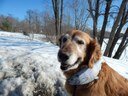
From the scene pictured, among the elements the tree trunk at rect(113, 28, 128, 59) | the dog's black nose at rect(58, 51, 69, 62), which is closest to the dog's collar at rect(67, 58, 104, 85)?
the dog's black nose at rect(58, 51, 69, 62)

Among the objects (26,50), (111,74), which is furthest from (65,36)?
(26,50)

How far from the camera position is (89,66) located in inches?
186

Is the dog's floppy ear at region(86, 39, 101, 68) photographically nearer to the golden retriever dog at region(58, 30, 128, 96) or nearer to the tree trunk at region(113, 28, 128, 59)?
the golden retriever dog at region(58, 30, 128, 96)

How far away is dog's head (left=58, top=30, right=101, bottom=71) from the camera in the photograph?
445cm

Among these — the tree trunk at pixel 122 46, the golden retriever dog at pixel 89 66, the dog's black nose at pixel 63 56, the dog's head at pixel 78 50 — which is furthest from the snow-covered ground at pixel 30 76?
the tree trunk at pixel 122 46

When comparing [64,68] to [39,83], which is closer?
[64,68]

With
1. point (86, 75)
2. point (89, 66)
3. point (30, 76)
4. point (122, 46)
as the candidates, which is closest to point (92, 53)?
point (89, 66)

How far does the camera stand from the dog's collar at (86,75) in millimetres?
4688

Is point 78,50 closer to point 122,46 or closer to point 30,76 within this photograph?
point 30,76

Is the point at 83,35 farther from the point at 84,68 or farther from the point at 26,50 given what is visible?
the point at 26,50

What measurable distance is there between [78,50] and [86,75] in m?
0.44

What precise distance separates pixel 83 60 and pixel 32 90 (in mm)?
1749

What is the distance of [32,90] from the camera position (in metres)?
6.04

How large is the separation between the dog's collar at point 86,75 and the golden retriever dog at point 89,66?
50mm
